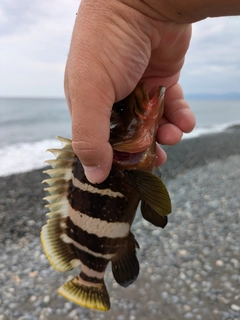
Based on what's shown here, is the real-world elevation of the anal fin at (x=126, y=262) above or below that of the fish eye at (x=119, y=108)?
below

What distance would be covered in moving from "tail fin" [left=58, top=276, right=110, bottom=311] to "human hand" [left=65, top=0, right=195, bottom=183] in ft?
3.33

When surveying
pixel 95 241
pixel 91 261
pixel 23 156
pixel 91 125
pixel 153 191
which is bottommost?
pixel 23 156

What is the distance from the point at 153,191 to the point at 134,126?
1.43 ft

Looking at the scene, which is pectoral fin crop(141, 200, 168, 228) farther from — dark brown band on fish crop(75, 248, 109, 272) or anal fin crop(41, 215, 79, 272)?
anal fin crop(41, 215, 79, 272)

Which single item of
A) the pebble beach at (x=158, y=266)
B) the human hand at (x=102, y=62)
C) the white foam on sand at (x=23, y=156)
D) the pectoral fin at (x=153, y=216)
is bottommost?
the white foam on sand at (x=23, y=156)

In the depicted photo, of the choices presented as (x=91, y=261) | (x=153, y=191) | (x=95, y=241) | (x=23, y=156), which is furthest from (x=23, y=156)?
(x=153, y=191)

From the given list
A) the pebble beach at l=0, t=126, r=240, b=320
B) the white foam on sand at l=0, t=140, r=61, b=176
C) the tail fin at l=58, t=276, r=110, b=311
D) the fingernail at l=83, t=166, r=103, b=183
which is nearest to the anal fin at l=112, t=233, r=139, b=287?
the tail fin at l=58, t=276, r=110, b=311

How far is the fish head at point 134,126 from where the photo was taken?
219cm

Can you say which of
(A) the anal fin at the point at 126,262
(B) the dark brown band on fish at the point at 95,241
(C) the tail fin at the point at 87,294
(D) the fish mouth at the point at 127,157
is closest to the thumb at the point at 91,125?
(D) the fish mouth at the point at 127,157

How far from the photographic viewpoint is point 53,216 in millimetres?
2520

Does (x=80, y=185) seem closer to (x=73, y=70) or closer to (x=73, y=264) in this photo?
(x=73, y=264)

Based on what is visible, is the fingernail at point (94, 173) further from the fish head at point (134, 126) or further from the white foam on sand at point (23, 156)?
the white foam on sand at point (23, 156)

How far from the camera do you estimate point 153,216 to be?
219cm

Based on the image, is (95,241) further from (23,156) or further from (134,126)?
(23,156)
